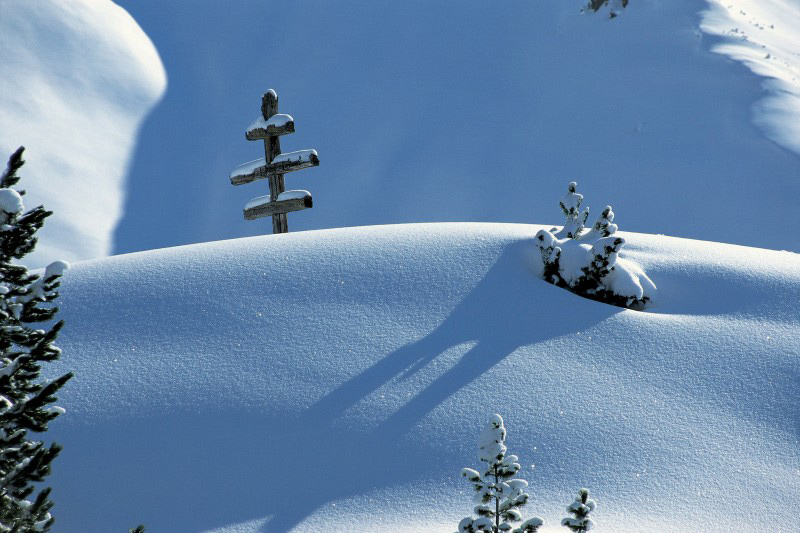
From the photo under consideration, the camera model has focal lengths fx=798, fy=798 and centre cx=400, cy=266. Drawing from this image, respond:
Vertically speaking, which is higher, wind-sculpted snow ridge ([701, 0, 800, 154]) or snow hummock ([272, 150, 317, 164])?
Answer: wind-sculpted snow ridge ([701, 0, 800, 154])

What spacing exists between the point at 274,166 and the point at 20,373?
691 cm

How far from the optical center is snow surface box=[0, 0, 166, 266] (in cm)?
1989

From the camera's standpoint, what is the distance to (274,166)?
992 centimetres

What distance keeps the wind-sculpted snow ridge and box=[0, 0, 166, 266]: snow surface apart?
54.3 ft

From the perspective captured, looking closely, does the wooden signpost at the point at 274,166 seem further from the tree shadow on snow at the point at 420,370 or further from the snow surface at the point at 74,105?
the snow surface at the point at 74,105

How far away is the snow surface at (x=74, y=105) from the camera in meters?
19.9

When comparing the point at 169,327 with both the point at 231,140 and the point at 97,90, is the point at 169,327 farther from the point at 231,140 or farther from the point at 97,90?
the point at 97,90

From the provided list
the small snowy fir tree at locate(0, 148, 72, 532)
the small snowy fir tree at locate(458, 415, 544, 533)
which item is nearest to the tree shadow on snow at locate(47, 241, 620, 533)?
the small snowy fir tree at locate(458, 415, 544, 533)

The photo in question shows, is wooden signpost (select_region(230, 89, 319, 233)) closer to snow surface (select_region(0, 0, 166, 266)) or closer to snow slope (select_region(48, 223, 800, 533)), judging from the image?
snow slope (select_region(48, 223, 800, 533))

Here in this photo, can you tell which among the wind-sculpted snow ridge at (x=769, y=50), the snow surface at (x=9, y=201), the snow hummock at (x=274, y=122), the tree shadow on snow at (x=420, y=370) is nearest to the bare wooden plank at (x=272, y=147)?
the snow hummock at (x=274, y=122)

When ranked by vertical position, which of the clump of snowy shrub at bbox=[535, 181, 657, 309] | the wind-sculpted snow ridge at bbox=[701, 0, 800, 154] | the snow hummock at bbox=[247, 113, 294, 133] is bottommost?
the clump of snowy shrub at bbox=[535, 181, 657, 309]

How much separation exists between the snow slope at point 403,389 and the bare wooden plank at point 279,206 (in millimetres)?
1697

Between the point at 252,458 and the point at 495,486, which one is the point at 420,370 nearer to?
the point at 252,458

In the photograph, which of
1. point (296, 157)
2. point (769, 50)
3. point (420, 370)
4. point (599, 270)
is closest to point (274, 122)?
point (296, 157)
